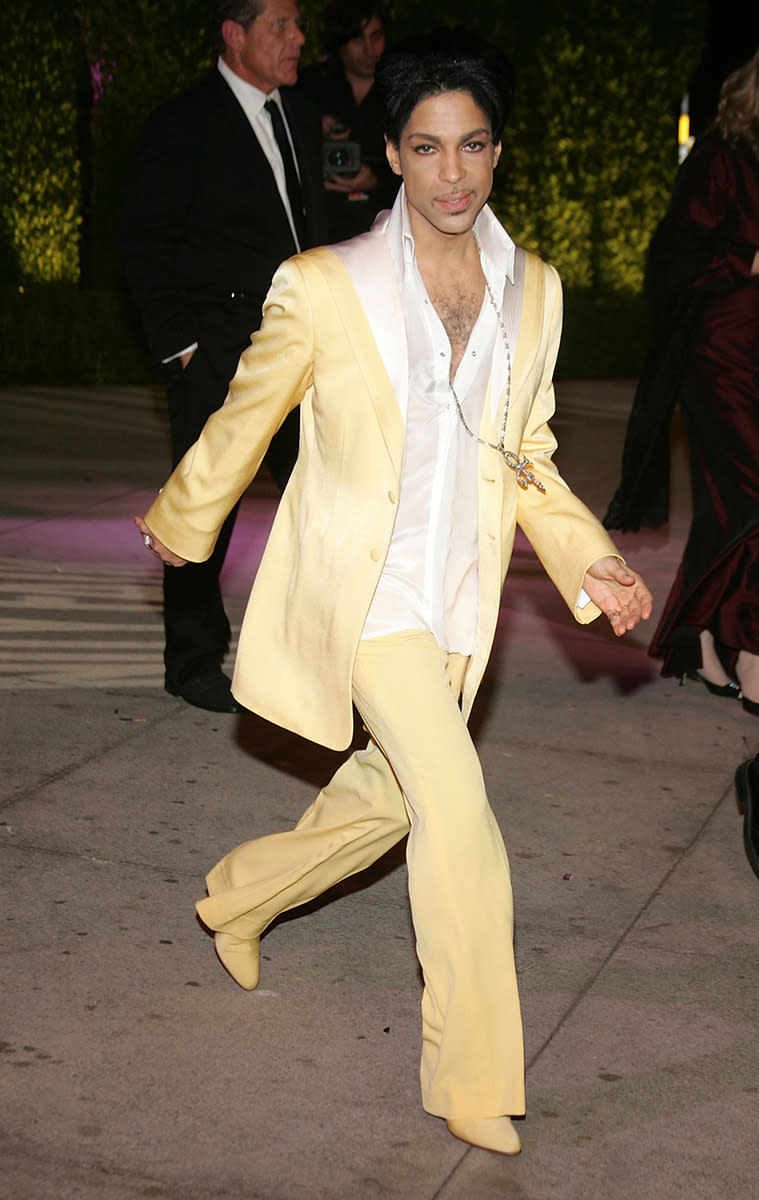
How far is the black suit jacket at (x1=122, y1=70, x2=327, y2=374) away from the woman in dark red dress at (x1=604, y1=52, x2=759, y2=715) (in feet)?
4.79

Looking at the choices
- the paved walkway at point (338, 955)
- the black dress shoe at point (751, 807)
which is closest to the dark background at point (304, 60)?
the paved walkway at point (338, 955)

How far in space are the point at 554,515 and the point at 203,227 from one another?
2522mm

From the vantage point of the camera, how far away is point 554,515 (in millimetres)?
3652

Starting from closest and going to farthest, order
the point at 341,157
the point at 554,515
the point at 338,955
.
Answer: the point at 554,515 < the point at 338,955 < the point at 341,157

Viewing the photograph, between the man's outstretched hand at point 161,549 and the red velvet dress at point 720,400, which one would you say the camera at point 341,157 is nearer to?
the red velvet dress at point 720,400

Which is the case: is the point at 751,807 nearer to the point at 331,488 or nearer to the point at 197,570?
the point at 331,488

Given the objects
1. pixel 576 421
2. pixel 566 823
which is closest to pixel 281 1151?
pixel 566 823

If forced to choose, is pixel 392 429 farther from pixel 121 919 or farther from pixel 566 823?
pixel 566 823

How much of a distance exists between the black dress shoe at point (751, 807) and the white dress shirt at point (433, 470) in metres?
1.40

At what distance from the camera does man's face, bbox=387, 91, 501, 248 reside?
133 inches

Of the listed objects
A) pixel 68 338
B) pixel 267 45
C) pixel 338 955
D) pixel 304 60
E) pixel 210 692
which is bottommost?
pixel 68 338

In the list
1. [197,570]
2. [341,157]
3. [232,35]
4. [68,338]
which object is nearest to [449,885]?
[197,570]

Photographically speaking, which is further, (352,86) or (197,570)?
(352,86)

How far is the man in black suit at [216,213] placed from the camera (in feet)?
18.7
